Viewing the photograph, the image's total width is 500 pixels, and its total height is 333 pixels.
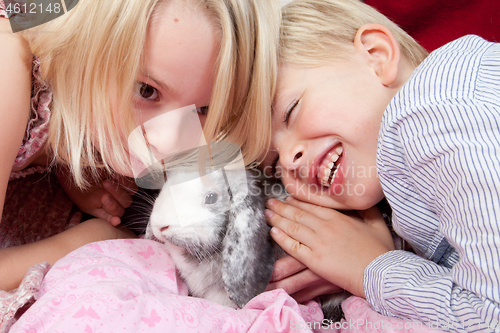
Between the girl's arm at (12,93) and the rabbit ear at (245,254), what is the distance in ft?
1.53

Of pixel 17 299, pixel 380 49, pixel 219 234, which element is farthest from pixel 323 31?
pixel 17 299

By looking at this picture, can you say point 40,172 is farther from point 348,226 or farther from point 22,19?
point 348,226

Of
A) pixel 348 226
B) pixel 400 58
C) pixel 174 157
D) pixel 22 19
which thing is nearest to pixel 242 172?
pixel 174 157

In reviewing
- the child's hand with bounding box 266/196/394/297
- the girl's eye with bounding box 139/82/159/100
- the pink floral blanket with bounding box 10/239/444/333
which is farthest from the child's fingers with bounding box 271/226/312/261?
the girl's eye with bounding box 139/82/159/100

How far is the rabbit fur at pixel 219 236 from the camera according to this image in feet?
2.53

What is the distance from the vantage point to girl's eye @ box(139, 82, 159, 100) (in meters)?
0.74

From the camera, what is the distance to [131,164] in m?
0.87

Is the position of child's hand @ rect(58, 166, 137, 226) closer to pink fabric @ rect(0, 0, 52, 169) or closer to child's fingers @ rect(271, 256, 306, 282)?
pink fabric @ rect(0, 0, 52, 169)

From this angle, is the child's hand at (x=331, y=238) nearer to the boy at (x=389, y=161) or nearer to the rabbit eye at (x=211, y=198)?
the boy at (x=389, y=161)

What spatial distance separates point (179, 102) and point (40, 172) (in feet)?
1.81

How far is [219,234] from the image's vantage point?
0.80 meters

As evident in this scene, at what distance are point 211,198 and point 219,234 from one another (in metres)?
0.08

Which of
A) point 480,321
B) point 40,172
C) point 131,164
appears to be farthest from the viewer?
point 40,172

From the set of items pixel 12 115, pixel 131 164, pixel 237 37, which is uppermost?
pixel 237 37
